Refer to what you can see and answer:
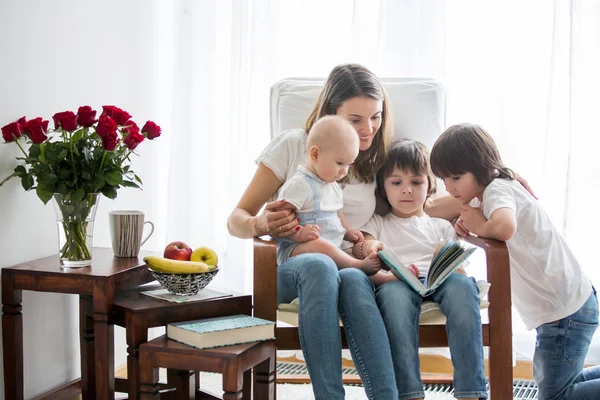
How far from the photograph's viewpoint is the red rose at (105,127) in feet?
6.13

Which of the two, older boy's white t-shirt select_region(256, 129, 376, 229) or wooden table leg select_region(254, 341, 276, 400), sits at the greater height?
older boy's white t-shirt select_region(256, 129, 376, 229)

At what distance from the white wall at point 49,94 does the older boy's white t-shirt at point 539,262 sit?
49.7 inches

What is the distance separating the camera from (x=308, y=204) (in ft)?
6.63

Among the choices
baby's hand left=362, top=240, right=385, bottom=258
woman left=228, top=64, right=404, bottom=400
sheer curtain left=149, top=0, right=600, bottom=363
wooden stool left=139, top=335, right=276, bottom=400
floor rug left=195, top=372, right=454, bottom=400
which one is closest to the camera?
wooden stool left=139, top=335, right=276, bottom=400

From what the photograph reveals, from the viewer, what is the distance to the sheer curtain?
8.55ft

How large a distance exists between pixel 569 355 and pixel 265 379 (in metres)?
0.83

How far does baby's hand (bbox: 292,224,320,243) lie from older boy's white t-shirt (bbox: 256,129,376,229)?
0.25 meters

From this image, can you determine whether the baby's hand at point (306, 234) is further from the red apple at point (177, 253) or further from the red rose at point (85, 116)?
the red rose at point (85, 116)

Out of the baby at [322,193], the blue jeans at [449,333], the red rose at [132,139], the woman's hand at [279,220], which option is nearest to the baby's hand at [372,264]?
the baby at [322,193]

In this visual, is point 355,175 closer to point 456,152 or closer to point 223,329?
point 456,152

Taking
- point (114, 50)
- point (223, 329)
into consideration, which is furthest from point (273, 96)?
point (223, 329)

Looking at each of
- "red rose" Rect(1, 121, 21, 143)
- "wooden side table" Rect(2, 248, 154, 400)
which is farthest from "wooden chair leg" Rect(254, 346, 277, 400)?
"red rose" Rect(1, 121, 21, 143)

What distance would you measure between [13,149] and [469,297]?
1.25m

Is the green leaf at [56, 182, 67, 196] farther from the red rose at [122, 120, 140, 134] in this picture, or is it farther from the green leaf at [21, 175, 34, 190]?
the red rose at [122, 120, 140, 134]
